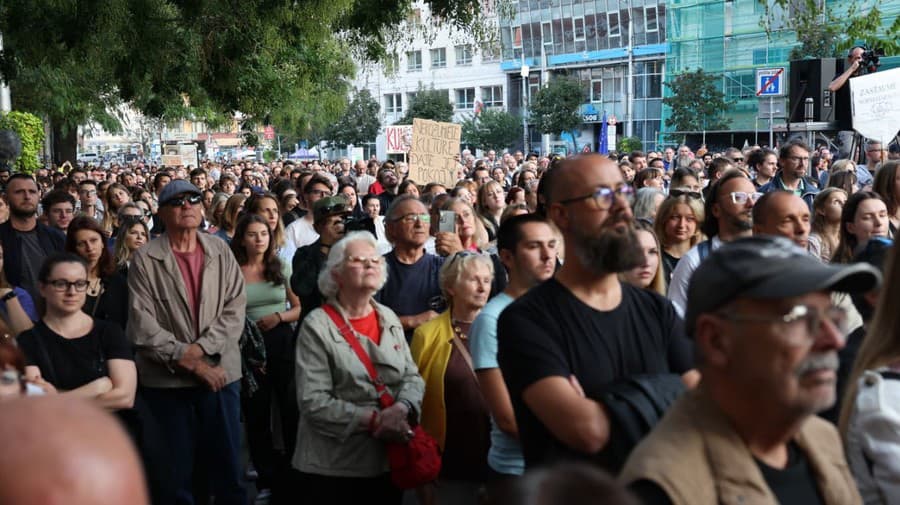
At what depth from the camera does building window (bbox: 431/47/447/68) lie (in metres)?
86.7

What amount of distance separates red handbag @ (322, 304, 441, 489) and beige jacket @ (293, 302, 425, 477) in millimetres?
44

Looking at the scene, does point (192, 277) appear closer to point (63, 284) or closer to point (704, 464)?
point (63, 284)

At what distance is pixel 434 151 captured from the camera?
13.8 metres

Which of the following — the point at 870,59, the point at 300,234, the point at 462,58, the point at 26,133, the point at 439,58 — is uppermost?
the point at 439,58

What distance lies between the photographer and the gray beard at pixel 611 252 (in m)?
3.08

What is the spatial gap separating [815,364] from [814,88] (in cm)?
1414

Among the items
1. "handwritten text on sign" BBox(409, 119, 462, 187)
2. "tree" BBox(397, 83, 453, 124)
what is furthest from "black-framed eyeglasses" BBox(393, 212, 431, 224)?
"tree" BBox(397, 83, 453, 124)

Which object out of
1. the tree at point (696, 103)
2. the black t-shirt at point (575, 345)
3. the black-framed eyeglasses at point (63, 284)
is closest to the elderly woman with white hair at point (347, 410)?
the black-framed eyeglasses at point (63, 284)

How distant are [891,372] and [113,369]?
12.4ft

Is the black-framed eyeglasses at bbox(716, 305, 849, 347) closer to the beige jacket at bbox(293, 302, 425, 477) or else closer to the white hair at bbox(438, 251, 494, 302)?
the beige jacket at bbox(293, 302, 425, 477)

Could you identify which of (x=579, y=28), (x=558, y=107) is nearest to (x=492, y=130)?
(x=558, y=107)

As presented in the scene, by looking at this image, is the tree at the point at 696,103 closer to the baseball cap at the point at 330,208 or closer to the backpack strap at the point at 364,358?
the baseball cap at the point at 330,208

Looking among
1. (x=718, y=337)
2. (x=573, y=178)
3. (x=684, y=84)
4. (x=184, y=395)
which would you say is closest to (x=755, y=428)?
(x=718, y=337)

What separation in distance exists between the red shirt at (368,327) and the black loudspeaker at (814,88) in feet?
37.3
